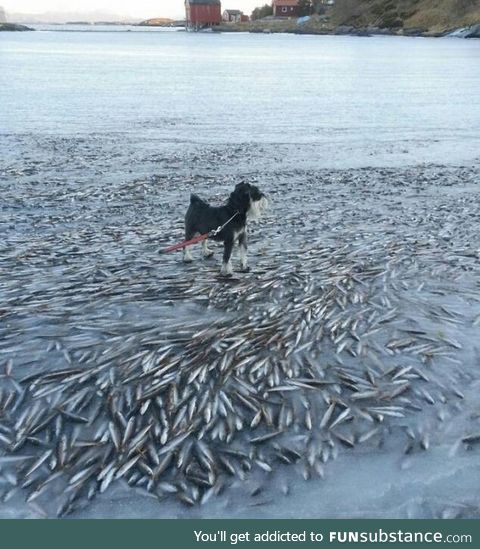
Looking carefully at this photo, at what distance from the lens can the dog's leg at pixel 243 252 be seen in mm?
12267

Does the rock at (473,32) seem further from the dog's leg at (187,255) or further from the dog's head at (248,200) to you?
the dog's head at (248,200)

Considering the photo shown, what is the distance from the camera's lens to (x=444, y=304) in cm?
1141

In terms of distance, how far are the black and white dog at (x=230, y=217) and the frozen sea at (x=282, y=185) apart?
57.3 inches

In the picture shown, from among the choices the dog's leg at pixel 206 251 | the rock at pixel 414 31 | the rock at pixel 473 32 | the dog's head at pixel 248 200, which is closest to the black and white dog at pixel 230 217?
the dog's head at pixel 248 200

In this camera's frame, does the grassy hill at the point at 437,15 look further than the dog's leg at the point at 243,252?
Yes

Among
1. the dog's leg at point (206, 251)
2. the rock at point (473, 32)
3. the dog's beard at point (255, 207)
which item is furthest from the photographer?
the rock at point (473, 32)

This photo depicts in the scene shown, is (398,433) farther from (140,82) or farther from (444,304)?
A: (140,82)

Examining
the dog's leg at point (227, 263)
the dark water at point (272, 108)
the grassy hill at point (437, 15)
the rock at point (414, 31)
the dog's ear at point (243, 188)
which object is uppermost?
the dog's ear at point (243, 188)

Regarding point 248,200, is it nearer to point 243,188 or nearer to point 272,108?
point 243,188

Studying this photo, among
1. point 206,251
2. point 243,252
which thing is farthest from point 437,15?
point 243,252

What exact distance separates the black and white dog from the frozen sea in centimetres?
146

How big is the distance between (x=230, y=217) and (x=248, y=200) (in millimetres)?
608
